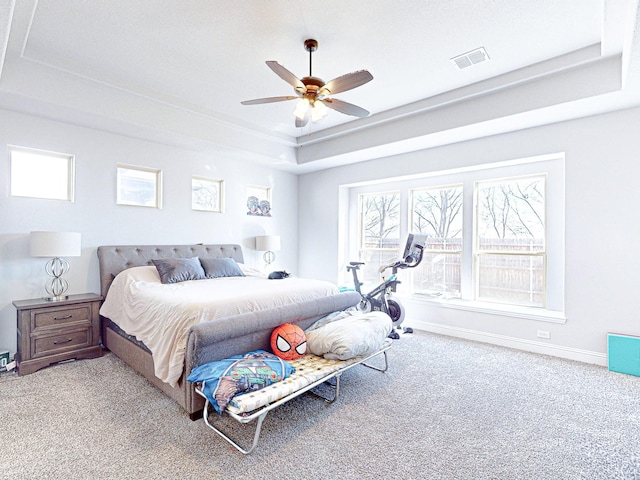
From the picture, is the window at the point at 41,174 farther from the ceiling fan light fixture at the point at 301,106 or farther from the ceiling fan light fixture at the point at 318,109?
the ceiling fan light fixture at the point at 318,109

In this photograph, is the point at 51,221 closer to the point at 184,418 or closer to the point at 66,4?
the point at 66,4

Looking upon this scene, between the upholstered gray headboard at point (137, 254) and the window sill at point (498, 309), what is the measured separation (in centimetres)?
324

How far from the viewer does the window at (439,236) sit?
5039 millimetres

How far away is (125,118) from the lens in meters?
3.88

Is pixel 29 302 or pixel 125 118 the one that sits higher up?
pixel 125 118

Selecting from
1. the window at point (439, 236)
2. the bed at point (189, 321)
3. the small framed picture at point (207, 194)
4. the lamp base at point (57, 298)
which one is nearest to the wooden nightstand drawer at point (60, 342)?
the bed at point (189, 321)

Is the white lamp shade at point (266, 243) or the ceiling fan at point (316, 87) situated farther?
the white lamp shade at point (266, 243)

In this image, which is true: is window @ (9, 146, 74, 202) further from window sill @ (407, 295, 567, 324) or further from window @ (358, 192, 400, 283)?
window sill @ (407, 295, 567, 324)

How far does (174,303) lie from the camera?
2791 mm

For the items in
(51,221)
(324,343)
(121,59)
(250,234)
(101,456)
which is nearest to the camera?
(101,456)

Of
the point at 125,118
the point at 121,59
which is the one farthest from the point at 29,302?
the point at 121,59

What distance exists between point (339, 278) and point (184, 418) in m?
4.00

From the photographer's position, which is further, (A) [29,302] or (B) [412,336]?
(B) [412,336]

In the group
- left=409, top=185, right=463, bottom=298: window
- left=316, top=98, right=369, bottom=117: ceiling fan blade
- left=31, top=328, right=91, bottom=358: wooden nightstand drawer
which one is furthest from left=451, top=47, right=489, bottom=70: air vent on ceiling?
left=31, top=328, right=91, bottom=358: wooden nightstand drawer
